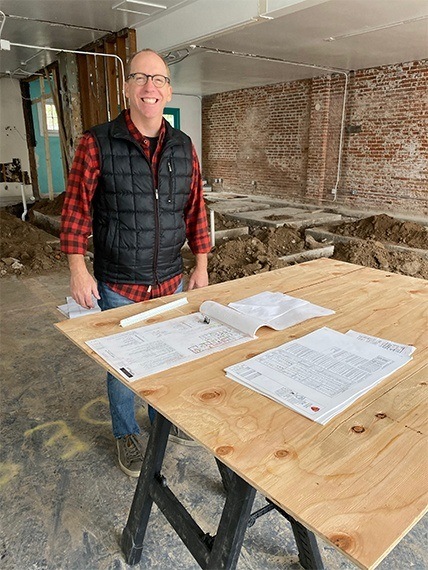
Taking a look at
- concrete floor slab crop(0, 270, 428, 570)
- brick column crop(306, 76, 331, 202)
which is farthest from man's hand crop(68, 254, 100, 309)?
brick column crop(306, 76, 331, 202)

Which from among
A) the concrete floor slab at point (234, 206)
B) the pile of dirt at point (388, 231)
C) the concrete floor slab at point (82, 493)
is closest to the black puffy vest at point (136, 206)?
the concrete floor slab at point (82, 493)

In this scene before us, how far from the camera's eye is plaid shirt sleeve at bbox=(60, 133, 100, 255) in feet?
5.41

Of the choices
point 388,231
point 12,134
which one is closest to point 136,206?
point 388,231

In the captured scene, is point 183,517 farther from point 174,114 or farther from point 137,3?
point 174,114

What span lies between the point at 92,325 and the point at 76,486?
0.87m

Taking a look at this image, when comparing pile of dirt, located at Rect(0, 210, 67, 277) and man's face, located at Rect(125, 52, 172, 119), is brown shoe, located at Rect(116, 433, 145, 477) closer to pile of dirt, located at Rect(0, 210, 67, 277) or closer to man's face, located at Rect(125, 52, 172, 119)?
man's face, located at Rect(125, 52, 172, 119)

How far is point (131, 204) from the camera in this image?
171 centimetres

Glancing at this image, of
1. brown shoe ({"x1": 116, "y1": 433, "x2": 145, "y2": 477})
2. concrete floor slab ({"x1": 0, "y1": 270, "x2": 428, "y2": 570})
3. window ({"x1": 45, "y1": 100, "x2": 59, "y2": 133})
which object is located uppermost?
window ({"x1": 45, "y1": 100, "x2": 59, "y2": 133})

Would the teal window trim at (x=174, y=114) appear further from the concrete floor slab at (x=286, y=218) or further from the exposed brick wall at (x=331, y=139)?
the concrete floor slab at (x=286, y=218)

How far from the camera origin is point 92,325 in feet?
4.48

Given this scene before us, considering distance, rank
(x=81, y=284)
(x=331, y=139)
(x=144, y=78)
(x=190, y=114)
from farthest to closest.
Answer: (x=190, y=114) → (x=331, y=139) → (x=81, y=284) → (x=144, y=78)

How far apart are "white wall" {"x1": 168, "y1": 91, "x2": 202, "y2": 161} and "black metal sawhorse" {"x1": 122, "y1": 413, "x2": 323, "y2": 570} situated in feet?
38.7

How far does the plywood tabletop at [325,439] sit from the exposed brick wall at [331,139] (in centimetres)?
754

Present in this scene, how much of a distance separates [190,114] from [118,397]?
470 inches
